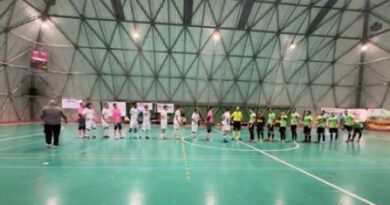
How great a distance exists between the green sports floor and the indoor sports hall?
719mm

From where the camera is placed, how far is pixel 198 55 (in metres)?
34.2

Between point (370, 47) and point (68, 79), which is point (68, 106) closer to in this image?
point (68, 79)

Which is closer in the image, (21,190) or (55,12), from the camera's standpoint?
(21,190)

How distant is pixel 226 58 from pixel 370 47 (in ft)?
54.3

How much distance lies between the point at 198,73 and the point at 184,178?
91.9 ft

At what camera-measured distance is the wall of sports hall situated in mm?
29766

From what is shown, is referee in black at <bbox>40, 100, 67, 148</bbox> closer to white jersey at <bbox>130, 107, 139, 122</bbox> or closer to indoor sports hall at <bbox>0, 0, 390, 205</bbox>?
indoor sports hall at <bbox>0, 0, 390, 205</bbox>

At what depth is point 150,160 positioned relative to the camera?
37.0ft

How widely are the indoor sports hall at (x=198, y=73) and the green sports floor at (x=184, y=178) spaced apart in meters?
0.72

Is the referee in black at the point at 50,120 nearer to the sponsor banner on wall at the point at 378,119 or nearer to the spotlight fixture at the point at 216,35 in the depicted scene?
the spotlight fixture at the point at 216,35

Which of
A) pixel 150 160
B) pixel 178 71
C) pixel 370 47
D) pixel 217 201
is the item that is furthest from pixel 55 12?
pixel 370 47

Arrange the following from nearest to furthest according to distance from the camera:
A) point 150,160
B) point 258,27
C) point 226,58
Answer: point 150,160, point 258,27, point 226,58

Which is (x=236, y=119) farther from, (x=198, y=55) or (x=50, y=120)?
(x=198, y=55)

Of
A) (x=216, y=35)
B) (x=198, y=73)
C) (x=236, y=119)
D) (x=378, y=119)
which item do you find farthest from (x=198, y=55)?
(x=378, y=119)
